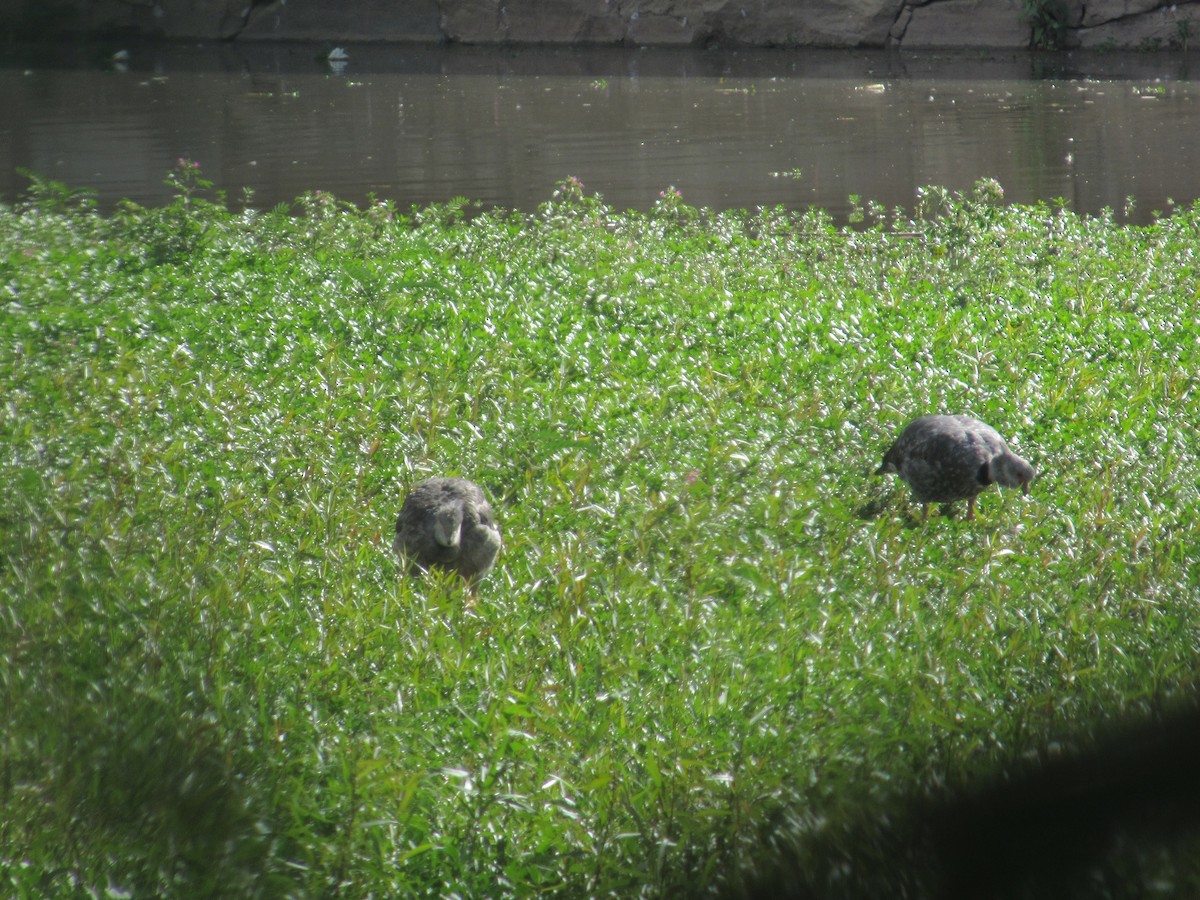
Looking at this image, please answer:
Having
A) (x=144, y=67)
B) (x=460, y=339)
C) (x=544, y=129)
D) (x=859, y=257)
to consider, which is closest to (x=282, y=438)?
(x=460, y=339)

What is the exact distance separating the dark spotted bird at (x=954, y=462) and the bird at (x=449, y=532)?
1051mm

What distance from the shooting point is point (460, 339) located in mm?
4117

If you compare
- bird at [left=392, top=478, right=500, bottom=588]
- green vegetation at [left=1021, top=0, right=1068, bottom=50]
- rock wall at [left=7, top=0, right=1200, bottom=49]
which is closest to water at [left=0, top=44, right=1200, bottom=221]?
green vegetation at [left=1021, top=0, right=1068, bottom=50]

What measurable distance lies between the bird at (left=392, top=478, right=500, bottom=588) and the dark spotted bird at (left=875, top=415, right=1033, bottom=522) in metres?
1.05

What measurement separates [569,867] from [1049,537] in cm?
160

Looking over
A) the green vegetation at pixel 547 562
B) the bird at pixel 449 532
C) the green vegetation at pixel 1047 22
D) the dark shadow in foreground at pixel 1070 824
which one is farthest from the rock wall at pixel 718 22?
the dark shadow in foreground at pixel 1070 824

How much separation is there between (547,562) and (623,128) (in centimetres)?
789

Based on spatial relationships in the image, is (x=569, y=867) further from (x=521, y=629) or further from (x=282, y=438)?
(x=282, y=438)

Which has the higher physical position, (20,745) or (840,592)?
(20,745)

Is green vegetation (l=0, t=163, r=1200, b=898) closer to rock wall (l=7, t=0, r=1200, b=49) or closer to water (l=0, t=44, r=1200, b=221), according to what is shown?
water (l=0, t=44, r=1200, b=221)

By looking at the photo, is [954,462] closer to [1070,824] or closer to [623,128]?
[1070,824]

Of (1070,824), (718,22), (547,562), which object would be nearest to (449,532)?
(547,562)

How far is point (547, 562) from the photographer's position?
106 inches

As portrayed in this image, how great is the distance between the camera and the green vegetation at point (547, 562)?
5.18ft
